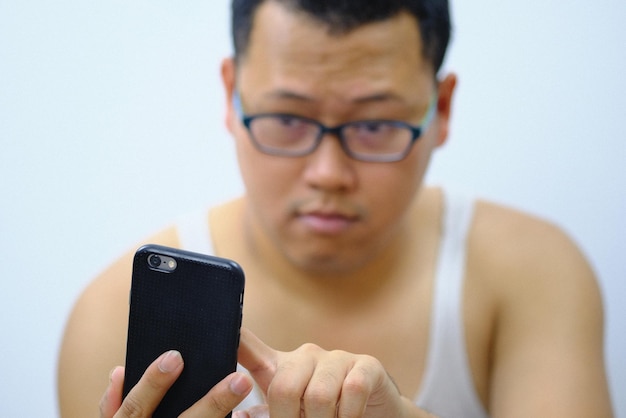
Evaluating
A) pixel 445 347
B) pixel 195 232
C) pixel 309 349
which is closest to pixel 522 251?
pixel 445 347

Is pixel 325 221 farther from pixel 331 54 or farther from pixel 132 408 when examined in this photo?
pixel 132 408

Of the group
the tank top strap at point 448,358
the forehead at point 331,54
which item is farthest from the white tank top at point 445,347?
the forehead at point 331,54

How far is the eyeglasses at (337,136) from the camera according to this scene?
0.94 meters

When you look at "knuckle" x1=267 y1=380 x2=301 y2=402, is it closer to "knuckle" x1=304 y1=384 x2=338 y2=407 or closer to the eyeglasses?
"knuckle" x1=304 y1=384 x2=338 y2=407

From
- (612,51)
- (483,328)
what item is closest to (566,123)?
(612,51)

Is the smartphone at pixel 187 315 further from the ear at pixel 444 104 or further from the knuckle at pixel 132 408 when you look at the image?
the ear at pixel 444 104

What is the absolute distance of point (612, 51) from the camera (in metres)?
1.45

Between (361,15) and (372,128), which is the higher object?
(361,15)

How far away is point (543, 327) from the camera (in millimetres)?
1059

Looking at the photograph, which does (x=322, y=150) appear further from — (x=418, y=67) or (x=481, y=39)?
(x=481, y=39)

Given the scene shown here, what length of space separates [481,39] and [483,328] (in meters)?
0.51

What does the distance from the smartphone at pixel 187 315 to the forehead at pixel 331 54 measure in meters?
0.30

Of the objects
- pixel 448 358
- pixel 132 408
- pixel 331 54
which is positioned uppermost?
pixel 331 54

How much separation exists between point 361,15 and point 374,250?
0.26 meters
